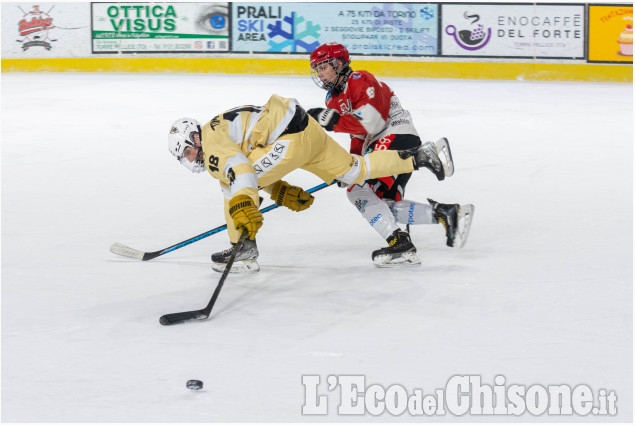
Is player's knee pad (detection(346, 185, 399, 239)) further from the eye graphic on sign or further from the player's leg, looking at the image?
the eye graphic on sign

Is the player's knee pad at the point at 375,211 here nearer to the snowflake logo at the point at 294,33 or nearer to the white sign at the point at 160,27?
the snowflake logo at the point at 294,33

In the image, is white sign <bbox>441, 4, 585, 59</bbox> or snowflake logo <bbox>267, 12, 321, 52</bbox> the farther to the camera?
snowflake logo <bbox>267, 12, 321, 52</bbox>

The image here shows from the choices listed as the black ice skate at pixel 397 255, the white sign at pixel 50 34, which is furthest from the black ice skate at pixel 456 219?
the white sign at pixel 50 34

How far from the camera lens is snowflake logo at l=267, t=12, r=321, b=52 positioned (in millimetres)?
11875

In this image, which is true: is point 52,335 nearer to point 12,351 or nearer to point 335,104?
point 12,351

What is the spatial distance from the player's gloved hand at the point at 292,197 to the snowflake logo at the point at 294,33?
26.5ft

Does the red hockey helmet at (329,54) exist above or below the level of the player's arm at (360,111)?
above

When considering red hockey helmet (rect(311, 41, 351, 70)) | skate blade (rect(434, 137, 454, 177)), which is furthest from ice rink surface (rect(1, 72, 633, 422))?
red hockey helmet (rect(311, 41, 351, 70))

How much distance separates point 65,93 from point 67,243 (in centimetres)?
634

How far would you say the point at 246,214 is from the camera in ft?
10.5

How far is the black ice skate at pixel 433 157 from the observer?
12.6ft

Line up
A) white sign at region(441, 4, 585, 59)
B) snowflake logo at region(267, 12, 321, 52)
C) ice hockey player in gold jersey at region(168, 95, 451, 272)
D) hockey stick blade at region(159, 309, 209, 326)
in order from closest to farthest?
hockey stick blade at region(159, 309, 209, 326), ice hockey player in gold jersey at region(168, 95, 451, 272), white sign at region(441, 4, 585, 59), snowflake logo at region(267, 12, 321, 52)

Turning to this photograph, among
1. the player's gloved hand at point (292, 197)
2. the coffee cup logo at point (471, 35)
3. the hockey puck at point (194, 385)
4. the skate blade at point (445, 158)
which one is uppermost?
the coffee cup logo at point (471, 35)

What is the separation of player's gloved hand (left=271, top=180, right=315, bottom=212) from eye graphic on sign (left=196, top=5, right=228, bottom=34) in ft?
28.1
